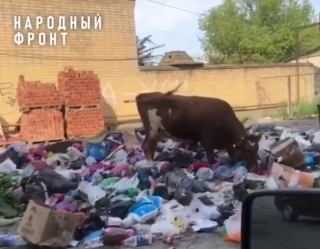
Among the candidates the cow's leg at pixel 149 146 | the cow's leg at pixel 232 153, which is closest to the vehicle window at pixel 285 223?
the cow's leg at pixel 232 153

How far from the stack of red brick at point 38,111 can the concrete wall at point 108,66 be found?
5.11ft

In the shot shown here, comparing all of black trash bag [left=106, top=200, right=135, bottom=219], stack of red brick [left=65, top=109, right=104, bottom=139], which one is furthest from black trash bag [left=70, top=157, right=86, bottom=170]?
stack of red brick [left=65, top=109, right=104, bottom=139]

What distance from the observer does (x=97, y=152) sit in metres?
11.0

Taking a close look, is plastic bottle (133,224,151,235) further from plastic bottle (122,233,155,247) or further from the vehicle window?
the vehicle window

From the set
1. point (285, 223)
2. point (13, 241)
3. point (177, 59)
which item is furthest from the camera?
point (177, 59)

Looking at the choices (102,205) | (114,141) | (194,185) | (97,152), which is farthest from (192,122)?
(102,205)

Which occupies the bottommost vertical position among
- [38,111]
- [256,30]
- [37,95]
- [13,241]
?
[13,241]

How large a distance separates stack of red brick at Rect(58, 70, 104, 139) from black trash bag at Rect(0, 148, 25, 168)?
8.44m

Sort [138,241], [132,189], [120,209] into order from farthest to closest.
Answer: [132,189]
[120,209]
[138,241]

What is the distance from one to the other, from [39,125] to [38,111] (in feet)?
1.36

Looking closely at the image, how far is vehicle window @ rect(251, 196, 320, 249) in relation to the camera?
1.95 meters

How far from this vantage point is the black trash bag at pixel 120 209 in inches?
294

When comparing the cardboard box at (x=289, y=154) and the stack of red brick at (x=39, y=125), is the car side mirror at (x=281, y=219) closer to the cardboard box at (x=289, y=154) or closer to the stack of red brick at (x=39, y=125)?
the cardboard box at (x=289, y=154)

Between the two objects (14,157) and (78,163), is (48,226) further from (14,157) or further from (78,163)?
(14,157)
